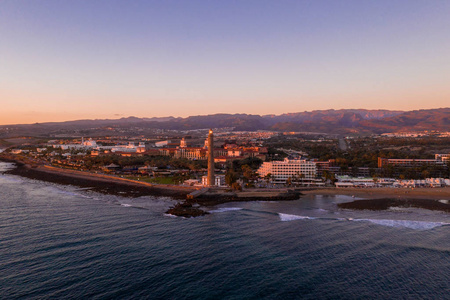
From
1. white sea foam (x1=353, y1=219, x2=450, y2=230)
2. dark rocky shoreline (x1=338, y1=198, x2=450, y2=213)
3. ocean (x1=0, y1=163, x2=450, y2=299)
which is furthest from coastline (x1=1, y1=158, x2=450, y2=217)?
white sea foam (x1=353, y1=219, x2=450, y2=230)

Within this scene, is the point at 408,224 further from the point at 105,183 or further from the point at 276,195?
the point at 105,183

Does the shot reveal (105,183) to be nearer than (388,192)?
No

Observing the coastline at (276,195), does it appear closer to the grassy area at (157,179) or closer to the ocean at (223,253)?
the grassy area at (157,179)

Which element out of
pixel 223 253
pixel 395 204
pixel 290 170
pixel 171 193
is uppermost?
pixel 290 170

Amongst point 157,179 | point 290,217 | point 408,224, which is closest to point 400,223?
point 408,224

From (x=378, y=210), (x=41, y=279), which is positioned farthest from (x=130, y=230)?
(x=378, y=210)

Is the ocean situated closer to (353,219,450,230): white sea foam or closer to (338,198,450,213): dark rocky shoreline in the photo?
(353,219,450,230): white sea foam

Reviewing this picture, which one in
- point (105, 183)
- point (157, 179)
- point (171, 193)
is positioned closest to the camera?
point (171, 193)
